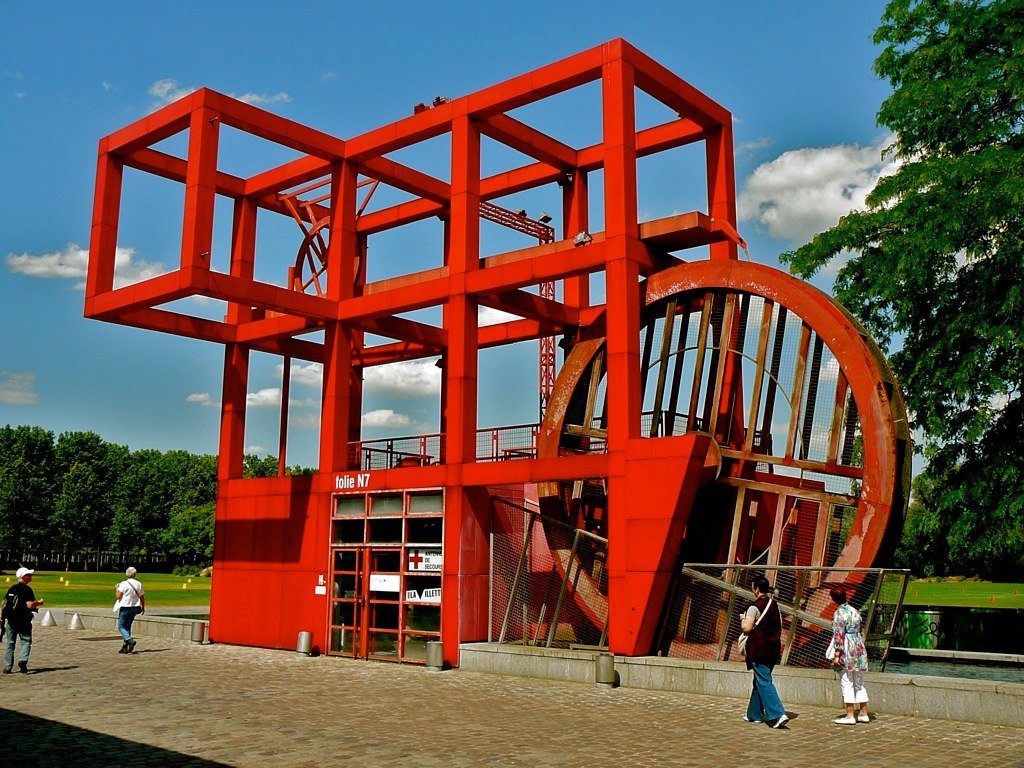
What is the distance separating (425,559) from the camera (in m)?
20.0

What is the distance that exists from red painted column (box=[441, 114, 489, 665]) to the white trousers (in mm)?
8404

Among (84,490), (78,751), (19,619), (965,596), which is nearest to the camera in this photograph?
(78,751)

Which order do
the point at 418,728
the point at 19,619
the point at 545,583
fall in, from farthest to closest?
the point at 545,583 → the point at 19,619 → the point at 418,728

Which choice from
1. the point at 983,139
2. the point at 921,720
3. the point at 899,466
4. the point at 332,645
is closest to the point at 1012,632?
the point at 899,466

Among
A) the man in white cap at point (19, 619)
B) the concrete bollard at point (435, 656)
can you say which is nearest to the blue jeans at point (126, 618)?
the man in white cap at point (19, 619)

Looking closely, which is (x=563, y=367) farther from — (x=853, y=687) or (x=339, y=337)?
(x=853, y=687)

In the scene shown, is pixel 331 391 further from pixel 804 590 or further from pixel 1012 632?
pixel 1012 632

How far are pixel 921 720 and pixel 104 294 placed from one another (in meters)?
17.6

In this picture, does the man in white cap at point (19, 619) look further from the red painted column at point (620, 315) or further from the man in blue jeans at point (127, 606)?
the red painted column at point (620, 315)

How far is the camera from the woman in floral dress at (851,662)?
12211mm

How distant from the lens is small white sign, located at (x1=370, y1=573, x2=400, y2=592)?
2048 cm

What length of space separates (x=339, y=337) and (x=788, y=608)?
12275 mm

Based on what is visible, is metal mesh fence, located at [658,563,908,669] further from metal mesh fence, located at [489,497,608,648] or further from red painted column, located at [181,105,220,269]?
red painted column, located at [181,105,220,269]

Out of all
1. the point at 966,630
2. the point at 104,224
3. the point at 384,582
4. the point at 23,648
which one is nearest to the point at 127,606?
the point at 23,648
